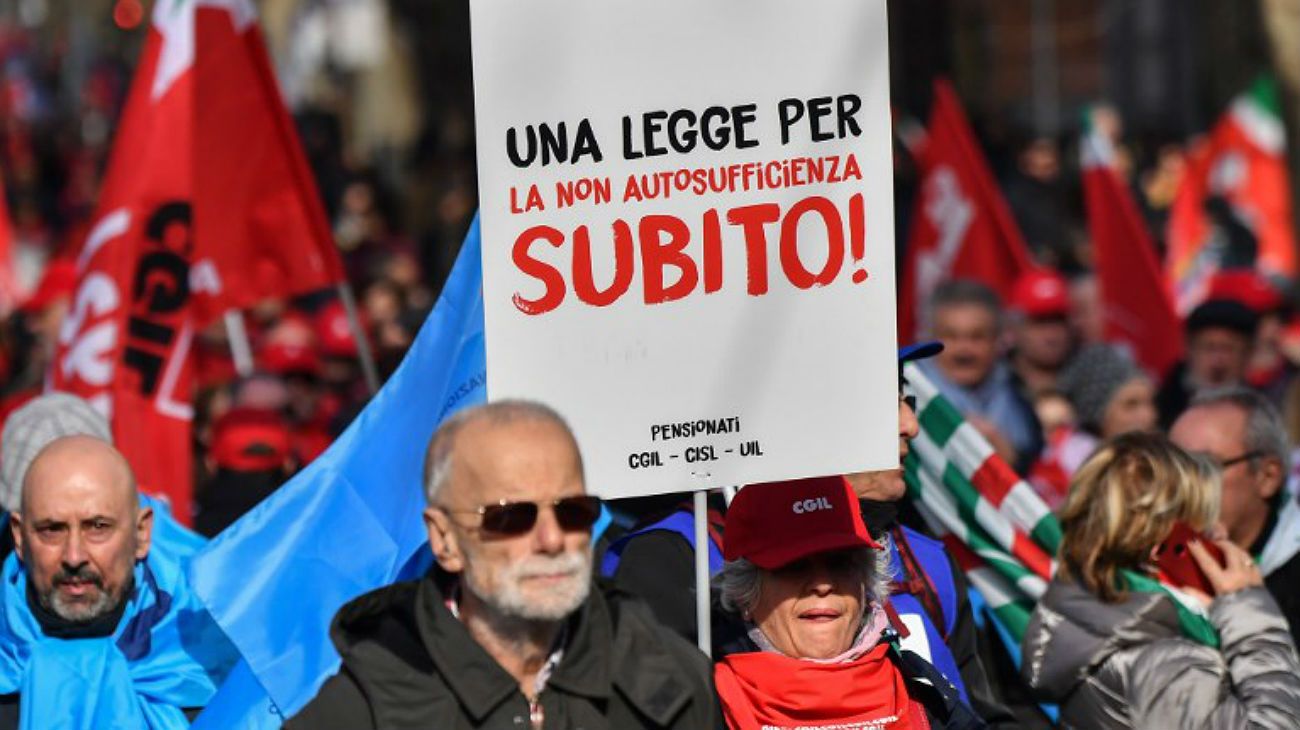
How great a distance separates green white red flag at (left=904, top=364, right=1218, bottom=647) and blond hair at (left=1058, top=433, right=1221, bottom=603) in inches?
48.9

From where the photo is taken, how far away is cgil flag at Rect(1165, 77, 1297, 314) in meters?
15.9

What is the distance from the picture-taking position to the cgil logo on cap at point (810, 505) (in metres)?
5.45

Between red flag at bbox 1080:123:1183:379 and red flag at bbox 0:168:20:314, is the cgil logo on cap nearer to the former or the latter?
red flag at bbox 1080:123:1183:379

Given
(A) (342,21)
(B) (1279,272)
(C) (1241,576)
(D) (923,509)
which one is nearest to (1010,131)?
(B) (1279,272)

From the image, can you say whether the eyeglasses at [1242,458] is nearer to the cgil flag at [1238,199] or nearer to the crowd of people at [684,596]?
the crowd of people at [684,596]

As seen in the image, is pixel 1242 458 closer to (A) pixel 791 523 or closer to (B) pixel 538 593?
(A) pixel 791 523

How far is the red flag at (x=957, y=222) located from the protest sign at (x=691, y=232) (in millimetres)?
6940

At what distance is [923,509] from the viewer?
299 inches

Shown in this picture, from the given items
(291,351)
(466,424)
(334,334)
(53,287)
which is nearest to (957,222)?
(334,334)

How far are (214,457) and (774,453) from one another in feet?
12.9

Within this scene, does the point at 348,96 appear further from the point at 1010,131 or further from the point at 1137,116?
the point at 1010,131

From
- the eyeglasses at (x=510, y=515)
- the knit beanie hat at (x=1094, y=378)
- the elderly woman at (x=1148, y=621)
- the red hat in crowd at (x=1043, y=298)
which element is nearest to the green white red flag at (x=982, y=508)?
the elderly woman at (x=1148, y=621)

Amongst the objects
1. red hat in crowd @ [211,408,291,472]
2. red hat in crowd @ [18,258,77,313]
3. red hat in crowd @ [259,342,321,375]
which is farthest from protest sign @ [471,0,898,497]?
red hat in crowd @ [18,258,77,313]

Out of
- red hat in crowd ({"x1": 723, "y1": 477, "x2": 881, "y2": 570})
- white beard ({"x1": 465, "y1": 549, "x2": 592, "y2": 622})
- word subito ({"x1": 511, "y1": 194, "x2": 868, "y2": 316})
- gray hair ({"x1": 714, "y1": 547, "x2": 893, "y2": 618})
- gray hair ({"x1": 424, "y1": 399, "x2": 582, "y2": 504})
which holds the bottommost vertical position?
gray hair ({"x1": 714, "y1": 547, "x2": 893, "y2": 618})
